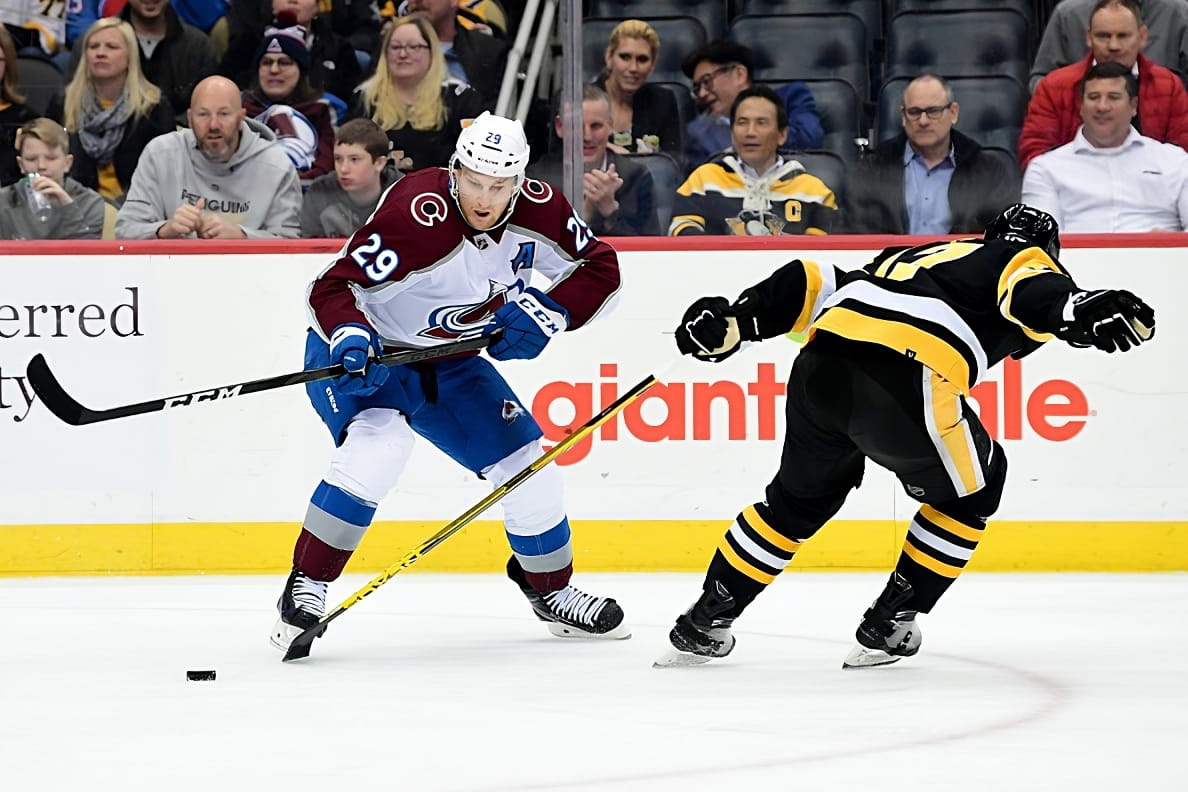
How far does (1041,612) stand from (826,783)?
2175mm

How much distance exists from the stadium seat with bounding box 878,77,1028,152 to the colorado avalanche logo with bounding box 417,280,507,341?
193cm

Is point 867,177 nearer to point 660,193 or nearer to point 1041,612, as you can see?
point 660,193

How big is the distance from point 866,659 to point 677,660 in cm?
36

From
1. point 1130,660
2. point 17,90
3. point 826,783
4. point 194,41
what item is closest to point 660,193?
point 194,41

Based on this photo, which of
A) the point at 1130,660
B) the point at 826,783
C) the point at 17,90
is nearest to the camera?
the point at 826,783

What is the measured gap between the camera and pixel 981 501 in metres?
3.32

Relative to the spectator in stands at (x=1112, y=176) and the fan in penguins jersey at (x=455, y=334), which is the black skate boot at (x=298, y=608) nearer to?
the fan in penguins jersey at (x=455, y=334)

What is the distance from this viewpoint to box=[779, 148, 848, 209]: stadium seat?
5402 mm

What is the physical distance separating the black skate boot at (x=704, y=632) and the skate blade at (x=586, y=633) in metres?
0.47

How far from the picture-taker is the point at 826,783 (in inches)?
92.5

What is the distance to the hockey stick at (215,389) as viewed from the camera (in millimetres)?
3660

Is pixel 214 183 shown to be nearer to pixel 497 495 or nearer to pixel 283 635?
pixel 497 495

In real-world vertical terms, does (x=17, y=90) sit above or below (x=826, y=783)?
above

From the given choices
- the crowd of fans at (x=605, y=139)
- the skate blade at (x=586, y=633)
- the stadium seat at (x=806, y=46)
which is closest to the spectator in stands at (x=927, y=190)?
the crowd of fans at (x=605, y=139)
